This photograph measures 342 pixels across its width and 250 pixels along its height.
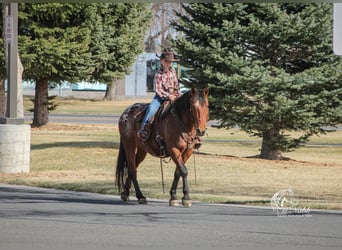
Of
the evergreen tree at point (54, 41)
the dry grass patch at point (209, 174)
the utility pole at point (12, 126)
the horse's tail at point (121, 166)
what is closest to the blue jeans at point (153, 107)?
the horse's tail at point (121, 166)

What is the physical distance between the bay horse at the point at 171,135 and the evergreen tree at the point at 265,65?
7694mm

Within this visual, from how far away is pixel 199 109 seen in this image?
13438 millimetres

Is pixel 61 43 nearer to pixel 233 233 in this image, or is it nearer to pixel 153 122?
pixel 153 122

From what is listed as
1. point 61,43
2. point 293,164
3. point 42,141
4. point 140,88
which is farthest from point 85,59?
point 140,88

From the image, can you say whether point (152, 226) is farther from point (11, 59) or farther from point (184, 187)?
point (11, 59)

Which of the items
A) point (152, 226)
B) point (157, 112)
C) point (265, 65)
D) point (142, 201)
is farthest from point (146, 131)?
point (265, 65)

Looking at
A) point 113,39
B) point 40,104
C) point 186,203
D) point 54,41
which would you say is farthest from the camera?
point 113,39

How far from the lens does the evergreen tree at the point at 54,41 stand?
3194cm

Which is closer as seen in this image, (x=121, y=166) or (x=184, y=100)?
(x=184, y=100)

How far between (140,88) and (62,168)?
1822 inches

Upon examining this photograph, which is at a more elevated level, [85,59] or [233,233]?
[85,59]

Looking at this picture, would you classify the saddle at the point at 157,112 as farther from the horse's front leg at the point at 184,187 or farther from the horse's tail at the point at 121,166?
the horse's front leg at the point at 184,187

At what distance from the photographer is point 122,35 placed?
3719 cm

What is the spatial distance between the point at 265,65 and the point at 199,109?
10.9 metres
